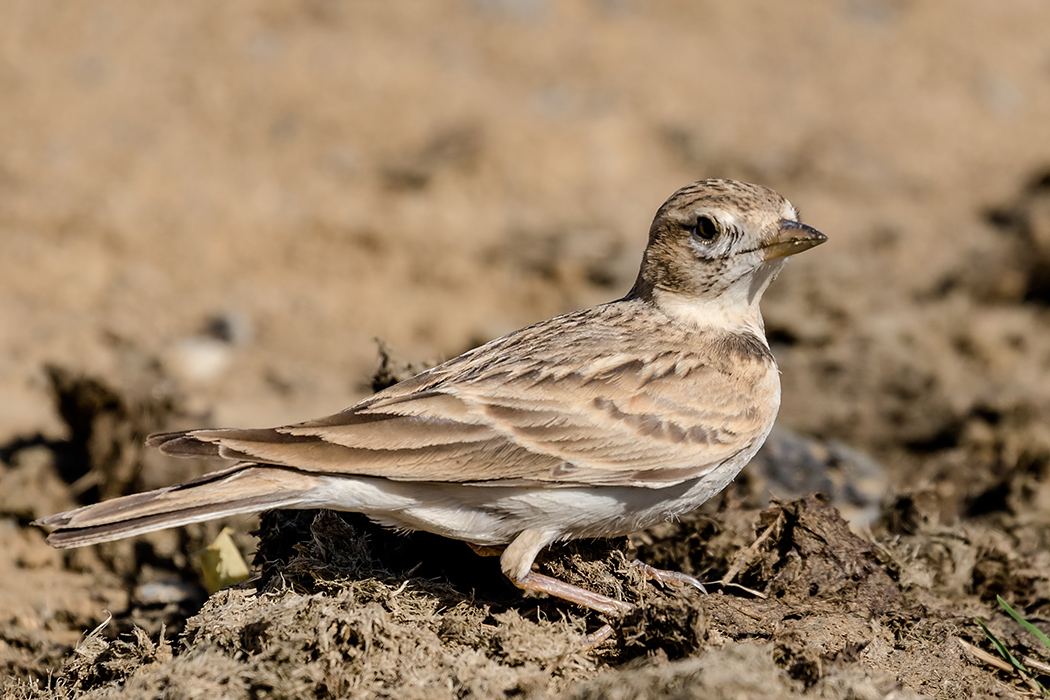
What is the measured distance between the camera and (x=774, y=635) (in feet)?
13.0

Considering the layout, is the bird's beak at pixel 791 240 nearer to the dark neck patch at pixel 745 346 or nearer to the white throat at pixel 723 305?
the white throat at pixel 723 305

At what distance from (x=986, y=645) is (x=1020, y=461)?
8.78ft

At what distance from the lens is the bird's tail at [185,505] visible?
3646 mm

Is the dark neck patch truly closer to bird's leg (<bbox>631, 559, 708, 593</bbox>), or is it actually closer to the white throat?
the white throat

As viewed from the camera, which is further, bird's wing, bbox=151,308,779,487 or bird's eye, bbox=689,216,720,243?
bird's eye, bbox=689,216,720,243

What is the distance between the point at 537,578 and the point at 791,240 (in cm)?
176

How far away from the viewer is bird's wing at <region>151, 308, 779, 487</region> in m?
3.93

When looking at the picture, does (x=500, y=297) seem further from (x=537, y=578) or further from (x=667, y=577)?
(x=537, y=578)

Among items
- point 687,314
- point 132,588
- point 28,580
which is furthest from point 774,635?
point 28,580

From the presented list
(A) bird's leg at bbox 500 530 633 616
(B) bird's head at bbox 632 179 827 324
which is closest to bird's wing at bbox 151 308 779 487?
(A) bird's leg at bbox 500 530 633 616

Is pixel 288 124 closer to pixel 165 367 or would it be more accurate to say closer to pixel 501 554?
pixel 165 367

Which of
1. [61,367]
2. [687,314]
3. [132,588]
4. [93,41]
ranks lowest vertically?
[132,588]

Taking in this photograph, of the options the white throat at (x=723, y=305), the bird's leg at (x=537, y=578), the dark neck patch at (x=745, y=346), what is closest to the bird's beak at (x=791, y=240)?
the white throat at (x=723, y=305)

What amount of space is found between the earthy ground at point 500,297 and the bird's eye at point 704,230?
1194 millimetres
